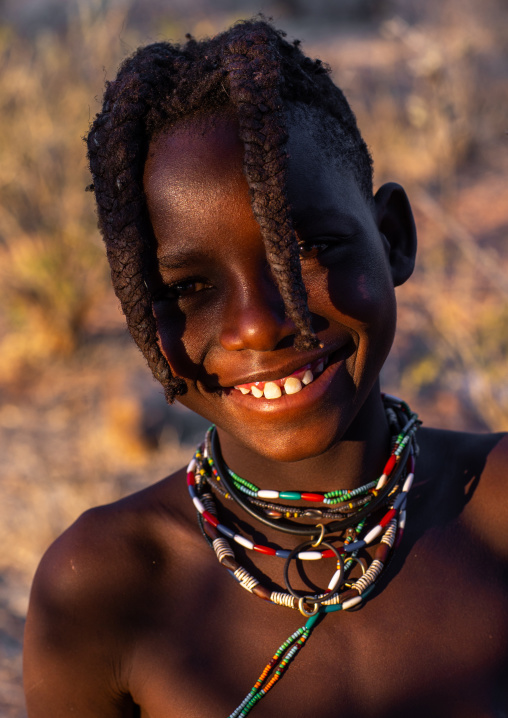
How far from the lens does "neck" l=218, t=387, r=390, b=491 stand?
5.41 feet

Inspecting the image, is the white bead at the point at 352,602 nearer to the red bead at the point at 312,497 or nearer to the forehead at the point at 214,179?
the red bead at the point at 312,497

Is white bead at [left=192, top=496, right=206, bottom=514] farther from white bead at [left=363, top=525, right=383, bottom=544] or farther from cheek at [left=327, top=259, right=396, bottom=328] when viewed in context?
cheek at [left=327, top=259, right=396, bottom=328]

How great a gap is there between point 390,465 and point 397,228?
0.52 meters

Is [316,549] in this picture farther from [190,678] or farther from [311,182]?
[311,182]

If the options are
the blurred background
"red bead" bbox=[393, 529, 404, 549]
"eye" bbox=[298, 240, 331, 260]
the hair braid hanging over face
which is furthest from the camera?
the blurred background

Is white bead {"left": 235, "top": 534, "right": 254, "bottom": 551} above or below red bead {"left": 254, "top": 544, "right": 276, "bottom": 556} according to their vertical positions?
above

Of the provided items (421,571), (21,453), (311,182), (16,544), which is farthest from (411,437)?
(21,453)

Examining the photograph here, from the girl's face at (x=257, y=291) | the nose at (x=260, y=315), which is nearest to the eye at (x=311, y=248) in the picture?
the girl's face at (x=257, y=291)

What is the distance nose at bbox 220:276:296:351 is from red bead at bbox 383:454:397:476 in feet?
1.61

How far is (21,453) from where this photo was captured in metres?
4.74

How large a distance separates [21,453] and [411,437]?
3463mm

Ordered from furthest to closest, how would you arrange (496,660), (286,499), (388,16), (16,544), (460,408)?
(388,16) → (460,408) → (16,544) → (286,499) → (496,660)

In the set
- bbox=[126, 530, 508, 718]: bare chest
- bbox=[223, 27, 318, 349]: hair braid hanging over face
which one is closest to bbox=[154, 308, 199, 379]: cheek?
bbox=[223, 27, 318, 349]: hair braid hanging over face

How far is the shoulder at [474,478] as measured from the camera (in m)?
1.67
